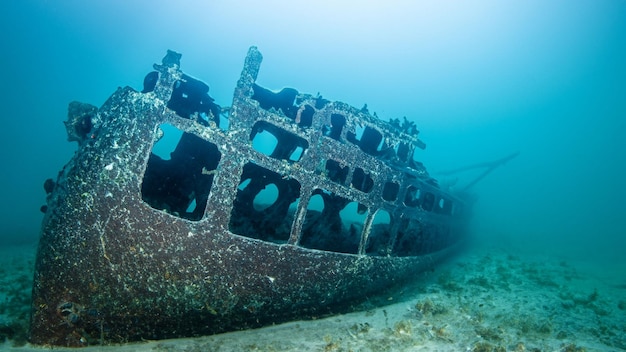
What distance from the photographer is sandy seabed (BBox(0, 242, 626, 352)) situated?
4.63 metres

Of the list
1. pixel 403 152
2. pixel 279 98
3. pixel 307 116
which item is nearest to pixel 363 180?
pixel 403 152

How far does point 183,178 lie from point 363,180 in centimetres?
448

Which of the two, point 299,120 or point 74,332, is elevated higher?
point 299,120

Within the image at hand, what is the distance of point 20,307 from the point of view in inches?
235

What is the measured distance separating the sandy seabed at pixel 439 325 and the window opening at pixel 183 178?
3148mm

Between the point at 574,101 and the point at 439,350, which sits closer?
the point at 439,350

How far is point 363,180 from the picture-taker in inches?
290

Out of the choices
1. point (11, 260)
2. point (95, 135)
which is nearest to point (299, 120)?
point (95, 135)

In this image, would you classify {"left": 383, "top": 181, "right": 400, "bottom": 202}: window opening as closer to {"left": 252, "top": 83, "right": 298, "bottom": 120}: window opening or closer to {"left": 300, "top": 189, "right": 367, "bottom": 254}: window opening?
{"left": 300, "top": 189, "right": 367, "bottom": 254}: window opening

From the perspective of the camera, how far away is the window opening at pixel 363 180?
22.5 ft

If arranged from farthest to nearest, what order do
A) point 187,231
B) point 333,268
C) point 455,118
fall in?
point 455,118
point 333,268
point 187,231

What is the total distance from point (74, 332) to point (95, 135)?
2.82 m

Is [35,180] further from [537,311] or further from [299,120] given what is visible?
[537,311]

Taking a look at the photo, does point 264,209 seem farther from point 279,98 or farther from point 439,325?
point 439,325
